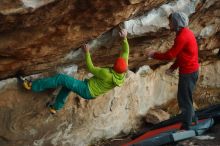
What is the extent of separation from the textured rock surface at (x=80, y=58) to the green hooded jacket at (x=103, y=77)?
0.43 meters

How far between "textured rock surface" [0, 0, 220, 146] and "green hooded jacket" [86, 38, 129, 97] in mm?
426

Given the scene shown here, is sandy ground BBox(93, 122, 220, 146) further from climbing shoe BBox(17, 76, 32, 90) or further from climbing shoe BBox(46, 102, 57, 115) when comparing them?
climbing shoe BBox(17, 76, 32, 90)

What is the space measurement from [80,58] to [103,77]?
77 cm

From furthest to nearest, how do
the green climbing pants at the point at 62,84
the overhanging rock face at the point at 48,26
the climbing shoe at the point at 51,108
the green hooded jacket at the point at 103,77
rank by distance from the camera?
the climbing shoe at the point at 51,108 < the green climbing pants at the point at 62,84 < the green hooded jacket at the point at 103,77 < the overhanging rock face at the point at 48,26

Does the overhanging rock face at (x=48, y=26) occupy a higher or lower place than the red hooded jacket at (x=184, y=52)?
higher

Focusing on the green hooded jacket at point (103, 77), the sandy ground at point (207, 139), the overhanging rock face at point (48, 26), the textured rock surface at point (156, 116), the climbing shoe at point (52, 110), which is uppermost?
the overhanging rock face at point (48, 26)

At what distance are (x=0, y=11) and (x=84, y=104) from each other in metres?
3.66

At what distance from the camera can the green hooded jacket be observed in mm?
7633

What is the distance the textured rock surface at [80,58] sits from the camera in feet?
22.4

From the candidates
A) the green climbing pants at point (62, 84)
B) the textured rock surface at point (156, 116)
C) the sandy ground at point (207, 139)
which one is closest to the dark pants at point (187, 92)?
the sandy ground at point (207, 139)

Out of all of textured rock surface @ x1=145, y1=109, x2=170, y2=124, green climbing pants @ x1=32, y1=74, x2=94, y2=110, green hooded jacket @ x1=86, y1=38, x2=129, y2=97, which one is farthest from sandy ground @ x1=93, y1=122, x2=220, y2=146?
textured rock surface @ x1=145, y1=109, x2=170, y2=124

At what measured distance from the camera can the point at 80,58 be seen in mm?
8305

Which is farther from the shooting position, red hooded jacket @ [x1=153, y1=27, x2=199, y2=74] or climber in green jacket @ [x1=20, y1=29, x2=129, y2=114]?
climber in green jacket @ [x1=20, y1=29, x2=129, y2=114]

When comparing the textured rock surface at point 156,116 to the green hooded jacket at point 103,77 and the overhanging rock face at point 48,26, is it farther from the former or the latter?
the overhanging rock face at point 48,26
